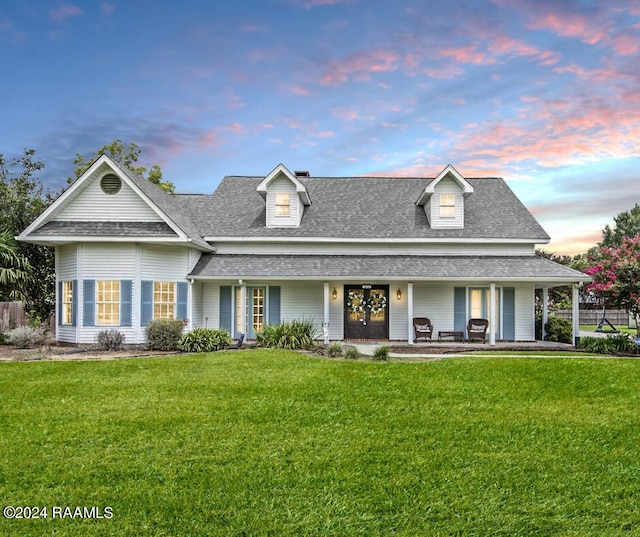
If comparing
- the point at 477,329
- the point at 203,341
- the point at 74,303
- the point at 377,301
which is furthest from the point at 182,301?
the point at 477,329

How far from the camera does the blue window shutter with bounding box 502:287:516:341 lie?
68.3 ft

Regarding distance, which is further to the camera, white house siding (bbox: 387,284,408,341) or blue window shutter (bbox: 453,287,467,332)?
white house siding (bbox: 387,284,408,341)

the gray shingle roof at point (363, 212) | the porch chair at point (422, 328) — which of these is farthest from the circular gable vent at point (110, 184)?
the porch chair at point (422, 328)

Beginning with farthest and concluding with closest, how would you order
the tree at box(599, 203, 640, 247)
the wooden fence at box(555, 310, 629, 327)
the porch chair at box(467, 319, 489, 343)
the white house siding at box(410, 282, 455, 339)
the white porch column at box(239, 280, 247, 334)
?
the tree at box(599, 203, 640, 247) < the wooden fence at box(555, 310, 629, 327) < the white house siding at box(410, 282, 455, 339) < the white porch column at box(239, 280, 247, 334) < the porch chair at box(467, 319, 489, 343)

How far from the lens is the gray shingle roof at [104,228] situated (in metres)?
17.7

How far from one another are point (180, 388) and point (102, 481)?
4.57 metres

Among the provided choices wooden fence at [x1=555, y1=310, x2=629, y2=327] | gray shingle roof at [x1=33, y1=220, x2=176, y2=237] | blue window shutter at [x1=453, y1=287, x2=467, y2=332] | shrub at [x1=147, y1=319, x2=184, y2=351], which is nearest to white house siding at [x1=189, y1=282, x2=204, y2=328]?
shrub at [x1=147, y1=319, x2=184, y2=351]

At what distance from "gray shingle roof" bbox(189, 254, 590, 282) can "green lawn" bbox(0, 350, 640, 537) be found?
8152mm

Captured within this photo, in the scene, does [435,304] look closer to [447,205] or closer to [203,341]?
[447,205]

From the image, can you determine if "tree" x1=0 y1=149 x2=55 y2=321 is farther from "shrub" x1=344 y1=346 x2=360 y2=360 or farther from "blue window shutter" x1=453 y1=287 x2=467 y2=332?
"blue window shutter" x1=453 y1=287 x2=467 y2=332

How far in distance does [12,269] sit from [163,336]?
9973 mm

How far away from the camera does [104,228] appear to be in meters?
18.0

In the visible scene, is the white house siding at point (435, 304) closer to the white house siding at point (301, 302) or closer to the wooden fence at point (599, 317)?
the white house siding at point (301, 302)

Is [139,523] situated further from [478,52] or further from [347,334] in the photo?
[347,334]
